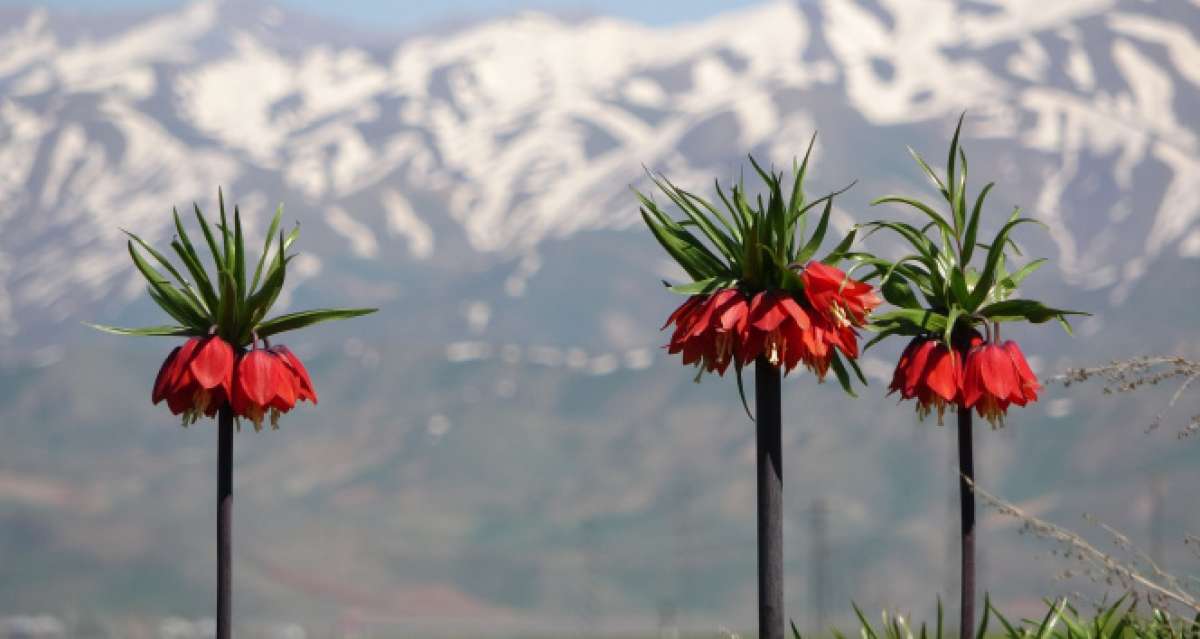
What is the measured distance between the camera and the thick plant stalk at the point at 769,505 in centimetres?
1333

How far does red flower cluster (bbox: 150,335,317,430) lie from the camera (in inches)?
573

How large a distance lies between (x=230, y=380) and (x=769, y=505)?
3914 mm

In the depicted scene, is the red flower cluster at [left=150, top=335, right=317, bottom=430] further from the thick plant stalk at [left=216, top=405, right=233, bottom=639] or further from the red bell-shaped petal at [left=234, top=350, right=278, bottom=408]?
the thick plant stalk at [left=216, top=405, right=233, bottom=639]

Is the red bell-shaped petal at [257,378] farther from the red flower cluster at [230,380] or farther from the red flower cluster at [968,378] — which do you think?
the red flower cluster at [968,378]


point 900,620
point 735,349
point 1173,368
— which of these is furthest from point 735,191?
point 900,620

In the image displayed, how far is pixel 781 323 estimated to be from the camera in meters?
13.8

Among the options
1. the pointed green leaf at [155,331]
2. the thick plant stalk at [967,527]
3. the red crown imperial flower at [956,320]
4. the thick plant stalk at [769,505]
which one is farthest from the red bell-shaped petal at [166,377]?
the thick plant stalk at [967,527]

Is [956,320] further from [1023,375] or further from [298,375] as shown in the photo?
[298,375]

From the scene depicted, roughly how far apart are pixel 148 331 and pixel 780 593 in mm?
4518

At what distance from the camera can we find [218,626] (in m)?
14.2

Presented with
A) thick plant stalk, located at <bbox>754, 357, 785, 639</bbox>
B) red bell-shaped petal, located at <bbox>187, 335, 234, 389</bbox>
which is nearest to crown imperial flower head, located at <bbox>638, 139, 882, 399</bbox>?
thick plant stalk, located at <bbox>754, 357, 785, 639</bbox>

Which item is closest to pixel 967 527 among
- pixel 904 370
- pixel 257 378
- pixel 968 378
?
pixel 968 378

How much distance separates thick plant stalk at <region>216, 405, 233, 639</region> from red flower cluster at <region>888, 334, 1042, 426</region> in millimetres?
4582

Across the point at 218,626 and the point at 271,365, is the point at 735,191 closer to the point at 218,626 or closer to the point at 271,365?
the point at 271,365
